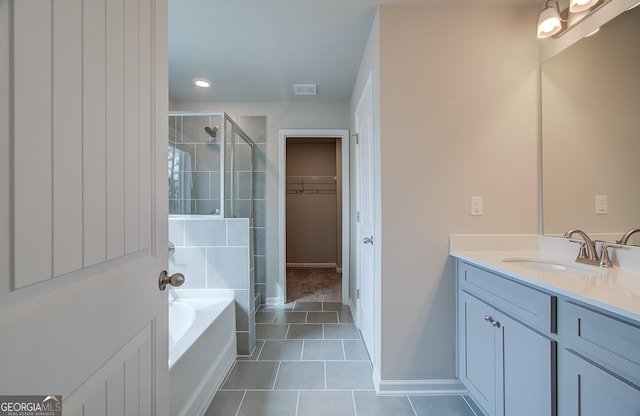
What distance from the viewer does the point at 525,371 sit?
112cm

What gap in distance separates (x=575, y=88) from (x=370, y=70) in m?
1.20

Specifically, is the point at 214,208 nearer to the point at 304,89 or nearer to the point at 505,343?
the point at 304,89

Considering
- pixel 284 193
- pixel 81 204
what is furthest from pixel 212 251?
pixel 81 204

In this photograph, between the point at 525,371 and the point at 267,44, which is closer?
the point at 525,371

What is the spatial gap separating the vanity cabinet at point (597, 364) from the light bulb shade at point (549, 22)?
1533 millimetres

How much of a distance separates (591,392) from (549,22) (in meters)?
1.82

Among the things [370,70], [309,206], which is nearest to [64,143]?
[370,70]

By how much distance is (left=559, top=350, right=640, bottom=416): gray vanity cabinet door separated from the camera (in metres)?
0.77

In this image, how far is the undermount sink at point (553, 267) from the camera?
127 centimetres

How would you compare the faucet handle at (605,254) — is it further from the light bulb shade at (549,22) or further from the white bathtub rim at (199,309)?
the white bathtub rim at (199,309)

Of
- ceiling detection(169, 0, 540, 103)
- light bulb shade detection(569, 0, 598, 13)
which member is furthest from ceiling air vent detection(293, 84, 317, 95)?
light bulb shade detection(569, 0, 598, 13)

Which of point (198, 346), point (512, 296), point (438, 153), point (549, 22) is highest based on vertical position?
point (549, 22)

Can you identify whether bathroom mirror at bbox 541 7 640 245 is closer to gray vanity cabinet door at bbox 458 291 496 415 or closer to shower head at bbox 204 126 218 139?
gray vanity cabinet door at bbox 458 291 496 415

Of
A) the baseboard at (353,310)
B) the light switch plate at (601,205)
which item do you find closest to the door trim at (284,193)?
the baseboard at (353,310)
